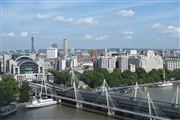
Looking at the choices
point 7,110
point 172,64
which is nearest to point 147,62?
point 172,64

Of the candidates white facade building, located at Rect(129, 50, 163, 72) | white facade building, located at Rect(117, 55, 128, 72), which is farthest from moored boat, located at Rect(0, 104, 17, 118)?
white facade building, located at Rect(129, 50, 163, 72)

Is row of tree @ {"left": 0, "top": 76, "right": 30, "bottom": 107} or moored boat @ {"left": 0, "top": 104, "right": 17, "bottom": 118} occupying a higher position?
row of tree @ {"left": 0, "top": 76, "right": 30, "bottom": 107}

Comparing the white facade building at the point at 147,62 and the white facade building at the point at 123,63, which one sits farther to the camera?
the white facade building at the point at 147,62

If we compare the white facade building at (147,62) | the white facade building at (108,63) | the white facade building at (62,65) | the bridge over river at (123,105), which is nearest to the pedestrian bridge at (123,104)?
the bridge over river at (123,105)

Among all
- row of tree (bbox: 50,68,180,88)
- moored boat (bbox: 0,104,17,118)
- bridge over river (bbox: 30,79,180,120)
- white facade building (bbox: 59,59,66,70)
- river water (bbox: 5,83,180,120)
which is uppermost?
white facade building (bbox: 59,59,66,70)

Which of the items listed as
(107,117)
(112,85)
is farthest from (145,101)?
(112,85)

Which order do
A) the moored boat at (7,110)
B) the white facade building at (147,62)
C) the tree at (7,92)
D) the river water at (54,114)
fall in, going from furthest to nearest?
the white facade building at (147,62), the tree at (7,92), the moored boat at (7,110), the river water at (54,114)

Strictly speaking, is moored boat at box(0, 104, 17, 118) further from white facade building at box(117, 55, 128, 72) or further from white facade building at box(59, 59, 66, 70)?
white facade building at box(59, 59, 66, 70)

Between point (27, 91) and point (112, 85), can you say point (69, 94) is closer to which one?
point (27, 91)

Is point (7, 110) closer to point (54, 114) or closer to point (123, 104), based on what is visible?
point (54, 114)

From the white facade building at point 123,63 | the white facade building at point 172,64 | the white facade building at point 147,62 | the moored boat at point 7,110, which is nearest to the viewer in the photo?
the moored boat at point 7,110

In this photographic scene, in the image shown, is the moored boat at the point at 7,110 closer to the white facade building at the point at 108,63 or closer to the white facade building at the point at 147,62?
the white facade building at the point at 108,63
